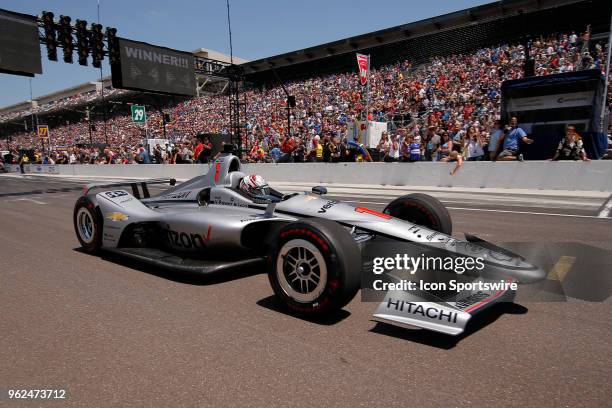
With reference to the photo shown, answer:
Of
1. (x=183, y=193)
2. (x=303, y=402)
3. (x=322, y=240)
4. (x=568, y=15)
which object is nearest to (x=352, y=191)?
(x=183, y=193)

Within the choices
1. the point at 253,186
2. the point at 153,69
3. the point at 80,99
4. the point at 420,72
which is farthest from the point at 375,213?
the point at 80,99

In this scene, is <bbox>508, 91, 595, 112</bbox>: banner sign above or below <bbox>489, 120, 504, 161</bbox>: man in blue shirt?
above

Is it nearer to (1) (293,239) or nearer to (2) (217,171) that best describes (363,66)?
(2) (217,171)

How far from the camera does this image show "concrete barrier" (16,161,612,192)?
1038 cm

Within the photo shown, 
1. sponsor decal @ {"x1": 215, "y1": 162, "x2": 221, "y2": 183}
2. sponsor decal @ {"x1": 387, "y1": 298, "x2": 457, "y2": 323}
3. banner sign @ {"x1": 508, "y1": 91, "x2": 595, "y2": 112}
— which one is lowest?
sponsor decal @ {"x1": 387, "y1": 298, "x2": 457, "y2": 323}

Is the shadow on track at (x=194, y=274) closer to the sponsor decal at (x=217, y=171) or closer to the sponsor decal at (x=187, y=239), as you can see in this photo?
the sponsor decal at (x=187, y=239)

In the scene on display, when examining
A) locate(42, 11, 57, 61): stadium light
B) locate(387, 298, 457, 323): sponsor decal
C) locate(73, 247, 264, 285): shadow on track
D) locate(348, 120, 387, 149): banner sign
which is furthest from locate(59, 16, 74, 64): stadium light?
locate(387, 298, 457, 323): sponsor decal

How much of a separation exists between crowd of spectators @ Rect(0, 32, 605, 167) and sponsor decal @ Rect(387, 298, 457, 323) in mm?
9829

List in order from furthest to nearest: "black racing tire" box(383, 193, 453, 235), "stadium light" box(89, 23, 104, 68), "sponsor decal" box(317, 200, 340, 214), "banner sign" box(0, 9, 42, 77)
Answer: "stadium light" box(89, 23, 104, 68) < "banner sign" box(0, 9, 42, 77) < "black racing tire" box(383, 193, 453, 235) < "sponsor decal" box(317, 200, 340, 214)

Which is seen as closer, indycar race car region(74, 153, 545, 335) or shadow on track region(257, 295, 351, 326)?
indycar race car region(74, 153, 545, 335)

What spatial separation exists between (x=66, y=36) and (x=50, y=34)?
1.82 feet

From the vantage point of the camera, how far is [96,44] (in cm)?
1844

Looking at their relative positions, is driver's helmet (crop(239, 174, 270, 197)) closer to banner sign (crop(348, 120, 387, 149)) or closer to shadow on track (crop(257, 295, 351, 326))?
shadow on track (crop(257, 295, 351, 326))

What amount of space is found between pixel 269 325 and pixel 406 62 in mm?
29630
